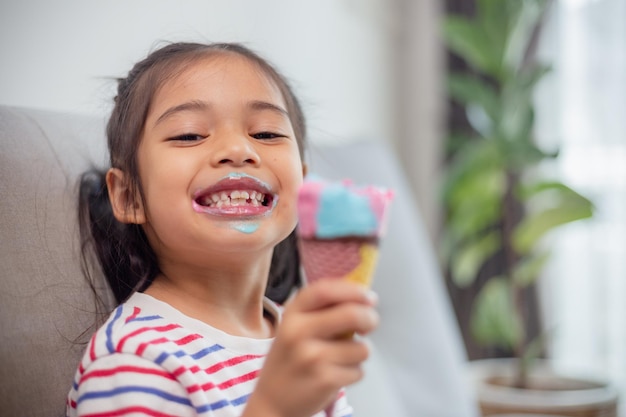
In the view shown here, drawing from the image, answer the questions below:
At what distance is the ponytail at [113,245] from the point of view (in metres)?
0.83

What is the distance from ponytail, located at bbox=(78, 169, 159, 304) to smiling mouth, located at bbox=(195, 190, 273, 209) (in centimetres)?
15

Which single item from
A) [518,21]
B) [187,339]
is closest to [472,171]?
[518,21]

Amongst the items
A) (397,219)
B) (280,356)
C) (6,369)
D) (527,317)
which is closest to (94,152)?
(6,369)

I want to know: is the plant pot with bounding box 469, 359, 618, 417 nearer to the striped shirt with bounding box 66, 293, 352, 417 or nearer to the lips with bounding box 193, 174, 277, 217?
the striped shirt with bounding box 66, 293, 352, 417

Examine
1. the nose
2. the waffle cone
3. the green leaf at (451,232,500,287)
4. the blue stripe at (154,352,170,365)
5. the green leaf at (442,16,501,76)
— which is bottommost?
the green leaf at (451,232,500,287)

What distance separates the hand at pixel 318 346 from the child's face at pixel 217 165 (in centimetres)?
17

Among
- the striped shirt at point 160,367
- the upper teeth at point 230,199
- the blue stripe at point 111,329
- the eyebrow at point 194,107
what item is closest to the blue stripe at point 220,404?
the striped shirt at point 160,367

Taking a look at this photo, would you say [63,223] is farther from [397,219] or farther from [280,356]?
[397,219]

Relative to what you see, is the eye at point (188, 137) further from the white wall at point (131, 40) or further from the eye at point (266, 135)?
the white wall at point (131, 40)

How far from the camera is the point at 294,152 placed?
822 millimetres

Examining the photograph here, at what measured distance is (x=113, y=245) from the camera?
2.81ft

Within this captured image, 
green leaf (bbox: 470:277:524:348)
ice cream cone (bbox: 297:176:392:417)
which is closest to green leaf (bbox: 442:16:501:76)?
green leaf (bbox: 470:277:524:348)

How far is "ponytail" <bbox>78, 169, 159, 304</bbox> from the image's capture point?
2.74 feet

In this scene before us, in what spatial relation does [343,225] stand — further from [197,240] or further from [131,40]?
[131,40]
